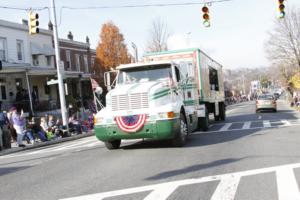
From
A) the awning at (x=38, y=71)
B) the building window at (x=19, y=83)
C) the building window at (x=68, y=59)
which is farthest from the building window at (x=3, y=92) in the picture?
the building window at (x=68, y=59)

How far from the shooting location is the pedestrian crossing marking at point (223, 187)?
686 centimetres

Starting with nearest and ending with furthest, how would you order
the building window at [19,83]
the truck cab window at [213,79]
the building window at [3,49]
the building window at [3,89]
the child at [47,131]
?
the truck cab window at [213,79] → the child at [47,131] → the building window at [3,89] → the building window at [3,49] → the building window at [19,83]

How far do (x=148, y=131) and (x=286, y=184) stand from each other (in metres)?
5.51

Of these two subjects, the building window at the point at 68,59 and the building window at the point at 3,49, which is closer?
the building window at the point at 3,49

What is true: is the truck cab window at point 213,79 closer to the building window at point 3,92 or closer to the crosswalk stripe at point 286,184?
the crosswalk stripe at point 286,184

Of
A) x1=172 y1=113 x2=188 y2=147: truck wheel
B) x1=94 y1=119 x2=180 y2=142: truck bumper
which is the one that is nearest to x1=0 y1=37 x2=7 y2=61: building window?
x1=94 y1=119 x2=180 y2=142: truck bumper

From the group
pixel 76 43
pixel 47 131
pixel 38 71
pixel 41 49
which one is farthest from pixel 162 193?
pixel 76 43

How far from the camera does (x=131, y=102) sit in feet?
41.8

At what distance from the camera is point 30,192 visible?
26.2 ft

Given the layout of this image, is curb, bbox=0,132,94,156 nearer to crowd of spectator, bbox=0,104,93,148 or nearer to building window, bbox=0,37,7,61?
crowd of spectator, bbox=0,104,93,148

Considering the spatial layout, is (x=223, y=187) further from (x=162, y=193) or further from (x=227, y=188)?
(x=162, y=193)

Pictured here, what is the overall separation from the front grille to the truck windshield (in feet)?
4.09

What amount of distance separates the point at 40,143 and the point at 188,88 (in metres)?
7.92

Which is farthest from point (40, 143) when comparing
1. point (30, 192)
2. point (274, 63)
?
point (274, 63)
